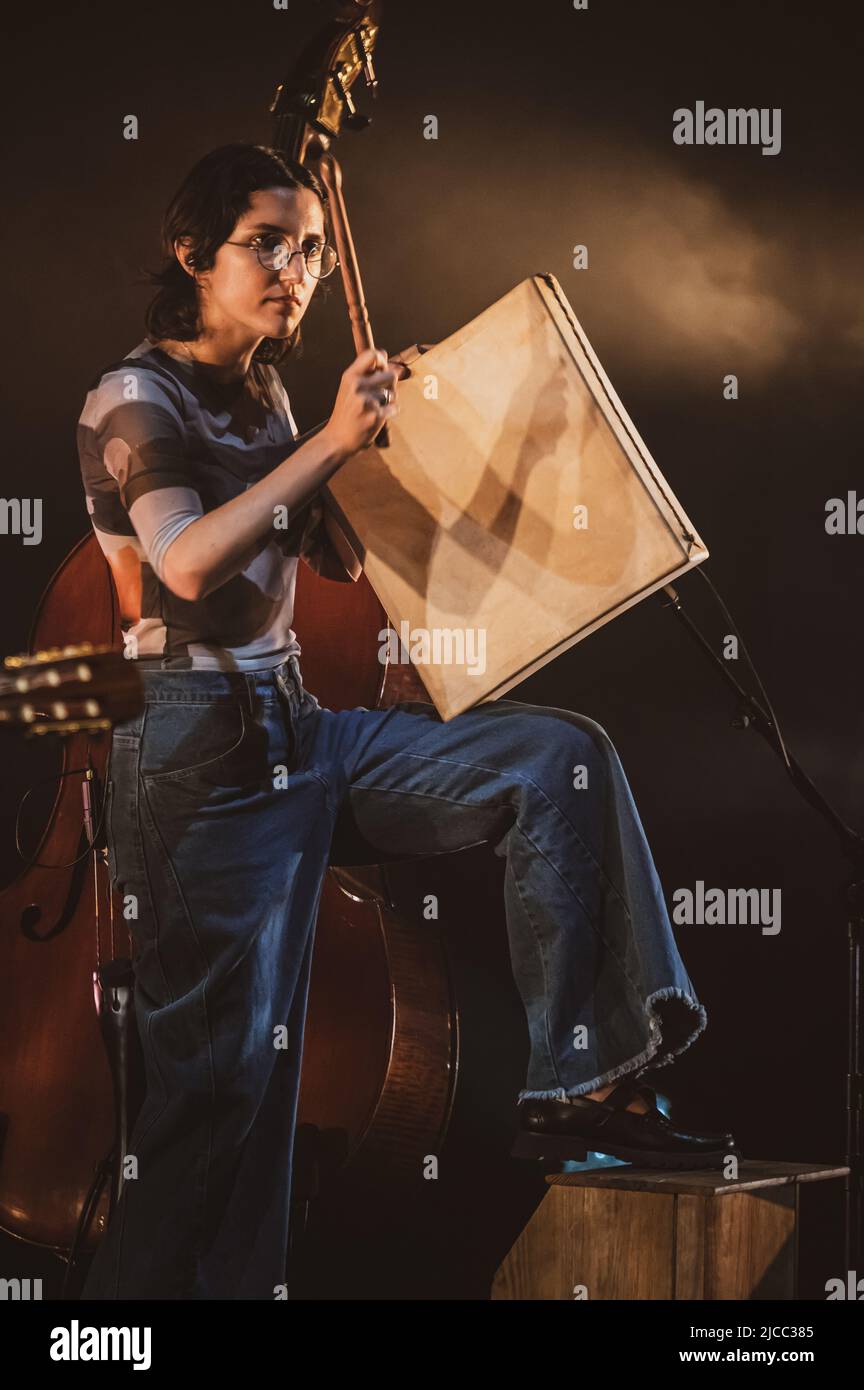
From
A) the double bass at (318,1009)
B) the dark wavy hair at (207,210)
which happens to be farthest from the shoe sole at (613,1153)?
the dark wavy hair at (207,210)

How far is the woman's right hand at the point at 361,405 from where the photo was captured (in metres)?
1.91

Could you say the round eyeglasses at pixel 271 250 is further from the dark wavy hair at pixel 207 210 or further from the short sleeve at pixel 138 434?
the short sleeve at pixel 138 434

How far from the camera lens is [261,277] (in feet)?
6.96

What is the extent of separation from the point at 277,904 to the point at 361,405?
655mm

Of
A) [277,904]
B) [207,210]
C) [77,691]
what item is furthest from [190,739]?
[207,210]

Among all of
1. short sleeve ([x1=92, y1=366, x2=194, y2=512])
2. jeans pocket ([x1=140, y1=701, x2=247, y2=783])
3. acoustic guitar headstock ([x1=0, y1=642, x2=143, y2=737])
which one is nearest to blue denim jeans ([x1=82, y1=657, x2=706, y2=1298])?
jeans pocket ([x1=140, y1=701, x2=247, y2=783])

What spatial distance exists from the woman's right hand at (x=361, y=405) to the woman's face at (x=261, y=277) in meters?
0.25

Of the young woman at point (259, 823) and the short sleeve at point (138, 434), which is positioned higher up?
the short sleeve at point (138, 434)

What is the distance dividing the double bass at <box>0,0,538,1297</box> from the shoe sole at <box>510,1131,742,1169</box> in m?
0.27

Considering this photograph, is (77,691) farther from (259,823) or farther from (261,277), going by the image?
(261,277)

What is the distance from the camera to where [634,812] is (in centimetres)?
194

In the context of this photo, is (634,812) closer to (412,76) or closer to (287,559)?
(287,559)

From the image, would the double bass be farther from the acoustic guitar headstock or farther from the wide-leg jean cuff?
the acoustic guitar headstock

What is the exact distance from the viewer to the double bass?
2084 millimetres
